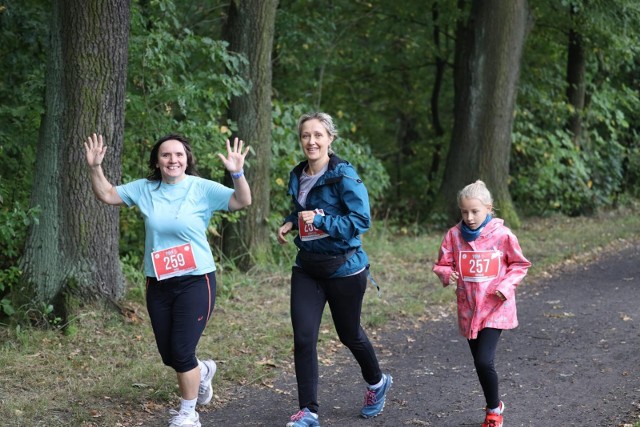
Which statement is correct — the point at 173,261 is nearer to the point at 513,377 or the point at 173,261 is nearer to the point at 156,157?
the point at 156,157

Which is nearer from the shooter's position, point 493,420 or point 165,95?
point 493,420

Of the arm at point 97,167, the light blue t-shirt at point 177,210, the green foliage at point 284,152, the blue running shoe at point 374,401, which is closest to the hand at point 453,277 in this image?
the blue running shoe at point 374,401

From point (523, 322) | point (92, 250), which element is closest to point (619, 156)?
point (523, 322)

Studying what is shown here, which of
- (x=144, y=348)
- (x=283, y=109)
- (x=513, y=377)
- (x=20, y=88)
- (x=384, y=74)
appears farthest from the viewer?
(x=384, y=74)

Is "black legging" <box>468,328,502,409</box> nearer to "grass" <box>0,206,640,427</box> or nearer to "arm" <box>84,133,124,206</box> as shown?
"grass" <box>0,206,640,427</box>

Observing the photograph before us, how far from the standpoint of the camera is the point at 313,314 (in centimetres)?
571

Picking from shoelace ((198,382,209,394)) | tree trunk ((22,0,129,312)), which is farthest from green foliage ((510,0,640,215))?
shoelace ((198,382,209,394))

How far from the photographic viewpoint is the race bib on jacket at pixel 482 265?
572 cm

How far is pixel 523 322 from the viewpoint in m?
9.39

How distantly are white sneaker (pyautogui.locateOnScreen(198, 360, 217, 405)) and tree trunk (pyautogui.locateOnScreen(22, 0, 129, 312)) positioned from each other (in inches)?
90.6

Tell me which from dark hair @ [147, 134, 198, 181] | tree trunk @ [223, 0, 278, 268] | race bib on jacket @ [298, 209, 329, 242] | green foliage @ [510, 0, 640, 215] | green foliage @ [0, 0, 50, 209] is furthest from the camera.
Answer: green foliage @ [510, 0, 640, 215]

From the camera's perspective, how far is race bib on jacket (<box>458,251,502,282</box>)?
5.72 metres

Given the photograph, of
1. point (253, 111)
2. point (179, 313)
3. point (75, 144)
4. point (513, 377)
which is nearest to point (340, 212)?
point (179, 313)

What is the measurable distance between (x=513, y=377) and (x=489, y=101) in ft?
32.3
